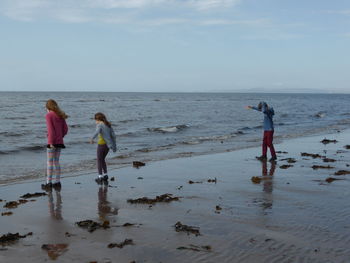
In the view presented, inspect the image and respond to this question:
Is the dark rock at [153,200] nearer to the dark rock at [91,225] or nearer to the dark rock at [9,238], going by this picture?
the dark rock at [91,225]

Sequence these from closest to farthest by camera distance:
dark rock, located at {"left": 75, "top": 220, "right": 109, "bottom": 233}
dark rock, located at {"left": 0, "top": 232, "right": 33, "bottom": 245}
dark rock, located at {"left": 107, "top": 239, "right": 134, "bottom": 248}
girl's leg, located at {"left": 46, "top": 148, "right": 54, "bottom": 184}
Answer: dark rock, located at {"left": 107, "top": 239, "right": 134, "bottom": 248} → dark rock, located at {"left": 0, "top": 232, "right": 33, "bottom": 245} → dark rock, located at {"left": 75, "top": 220, "right": 109, "bottom": 233} → girl's leg, located at {"left": 46, "top": 148, "right": 54, "bottom": 184}

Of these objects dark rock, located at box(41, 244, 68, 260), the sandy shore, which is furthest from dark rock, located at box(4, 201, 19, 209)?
dark rock, located at box(41, 244, 68, 260)

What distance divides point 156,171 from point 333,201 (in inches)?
208

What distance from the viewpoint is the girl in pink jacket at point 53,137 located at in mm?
9234

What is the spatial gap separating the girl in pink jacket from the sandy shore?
17.9 inches

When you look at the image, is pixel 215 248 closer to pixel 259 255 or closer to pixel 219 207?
pixel 259 255

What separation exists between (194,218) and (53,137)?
4353 millimetres

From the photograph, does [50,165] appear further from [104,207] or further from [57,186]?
[104,207]

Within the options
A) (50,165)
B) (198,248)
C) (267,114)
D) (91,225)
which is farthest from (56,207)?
(267,114)

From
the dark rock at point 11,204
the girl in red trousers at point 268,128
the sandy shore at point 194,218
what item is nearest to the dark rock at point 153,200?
the sandy shore at point 194,218

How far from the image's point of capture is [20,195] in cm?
A: 862

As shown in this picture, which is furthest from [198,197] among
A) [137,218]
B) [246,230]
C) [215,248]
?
[215,248]

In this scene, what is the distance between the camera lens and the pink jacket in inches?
364

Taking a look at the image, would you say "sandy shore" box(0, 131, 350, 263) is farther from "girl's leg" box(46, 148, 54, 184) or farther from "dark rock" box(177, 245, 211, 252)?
"girl's leg" box(46, 148, 54, 184)
